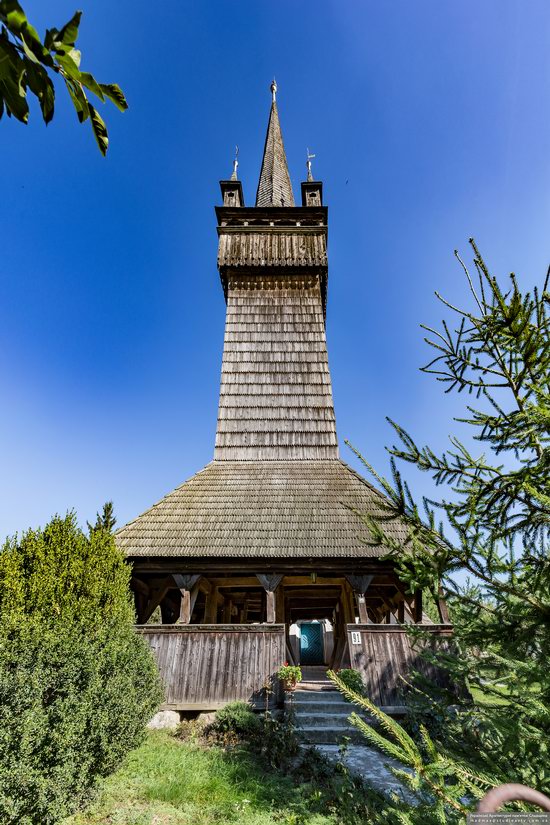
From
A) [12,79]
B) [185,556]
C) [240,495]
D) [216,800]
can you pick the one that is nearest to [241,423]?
[240,495]

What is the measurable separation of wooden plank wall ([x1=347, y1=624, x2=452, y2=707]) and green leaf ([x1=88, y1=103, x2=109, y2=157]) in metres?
8.14

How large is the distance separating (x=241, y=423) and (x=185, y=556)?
530cm

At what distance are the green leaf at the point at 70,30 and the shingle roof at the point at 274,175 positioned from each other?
19140 millimetres

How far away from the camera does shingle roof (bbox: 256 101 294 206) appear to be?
18.8 metres

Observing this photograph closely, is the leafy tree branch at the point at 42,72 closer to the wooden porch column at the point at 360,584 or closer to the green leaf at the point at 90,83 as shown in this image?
the green leaf at the point at 90,83

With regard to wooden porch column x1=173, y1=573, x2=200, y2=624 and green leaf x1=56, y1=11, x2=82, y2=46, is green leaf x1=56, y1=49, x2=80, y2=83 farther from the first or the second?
wooden porch column x1=173, y1=573, x2=200, y2=624

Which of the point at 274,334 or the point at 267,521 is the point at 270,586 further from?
the point at 274,334

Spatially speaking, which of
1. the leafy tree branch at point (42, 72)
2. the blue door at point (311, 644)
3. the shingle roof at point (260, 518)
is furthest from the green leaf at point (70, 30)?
the blue door at point (311, 644)

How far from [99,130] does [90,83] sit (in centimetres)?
13

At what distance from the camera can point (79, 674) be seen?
14.6 ft

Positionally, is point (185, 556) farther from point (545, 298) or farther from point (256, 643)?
point (545, 298)

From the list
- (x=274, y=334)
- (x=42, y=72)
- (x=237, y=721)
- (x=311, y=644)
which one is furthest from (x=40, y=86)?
(x=311, y=644)

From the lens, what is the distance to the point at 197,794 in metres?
4.47

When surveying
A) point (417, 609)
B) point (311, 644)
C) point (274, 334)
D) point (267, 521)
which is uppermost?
point (274, 334)
